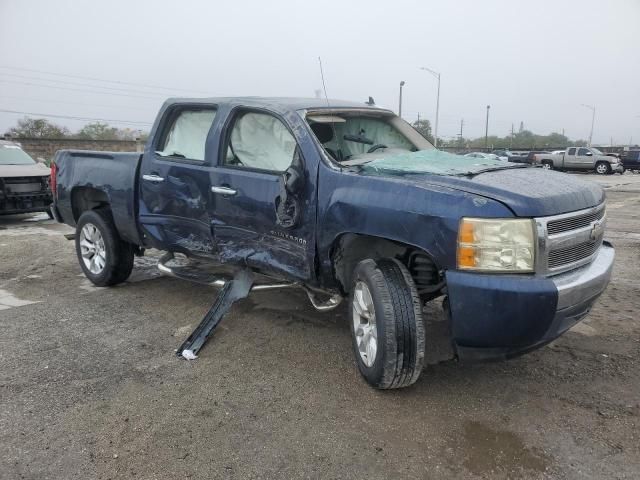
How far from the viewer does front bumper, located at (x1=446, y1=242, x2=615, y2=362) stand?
8.80 feet

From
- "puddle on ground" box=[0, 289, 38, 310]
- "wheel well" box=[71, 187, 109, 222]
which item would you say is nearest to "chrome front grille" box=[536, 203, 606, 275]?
"wheel well" box=[71, 187, 109, 222]

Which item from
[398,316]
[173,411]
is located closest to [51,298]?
[173,411]

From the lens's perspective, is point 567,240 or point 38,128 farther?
point 38,128

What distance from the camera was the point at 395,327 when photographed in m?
2.99

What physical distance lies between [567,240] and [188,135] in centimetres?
320

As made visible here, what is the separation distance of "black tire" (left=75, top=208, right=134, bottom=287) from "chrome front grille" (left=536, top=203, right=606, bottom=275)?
13.5 ft

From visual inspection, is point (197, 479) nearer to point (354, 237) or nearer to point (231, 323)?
point (354, 237)

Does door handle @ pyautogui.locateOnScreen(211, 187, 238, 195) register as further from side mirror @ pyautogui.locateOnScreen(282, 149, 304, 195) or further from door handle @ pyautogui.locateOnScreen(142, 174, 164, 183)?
door handle @ pyautogui.locateOnScreen(142, 174, 164, 183)

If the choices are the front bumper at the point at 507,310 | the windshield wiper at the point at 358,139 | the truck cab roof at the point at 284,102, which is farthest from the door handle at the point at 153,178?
the front bumper at the point at 507,310

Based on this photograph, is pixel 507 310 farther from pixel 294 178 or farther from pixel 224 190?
pixel 224 190

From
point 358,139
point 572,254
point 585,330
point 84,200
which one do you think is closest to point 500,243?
point 572,254

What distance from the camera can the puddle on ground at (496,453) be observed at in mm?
2562

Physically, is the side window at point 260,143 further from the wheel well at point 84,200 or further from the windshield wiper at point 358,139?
the wheel well at point 84,200

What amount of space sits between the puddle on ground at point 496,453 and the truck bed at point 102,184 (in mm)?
3545
